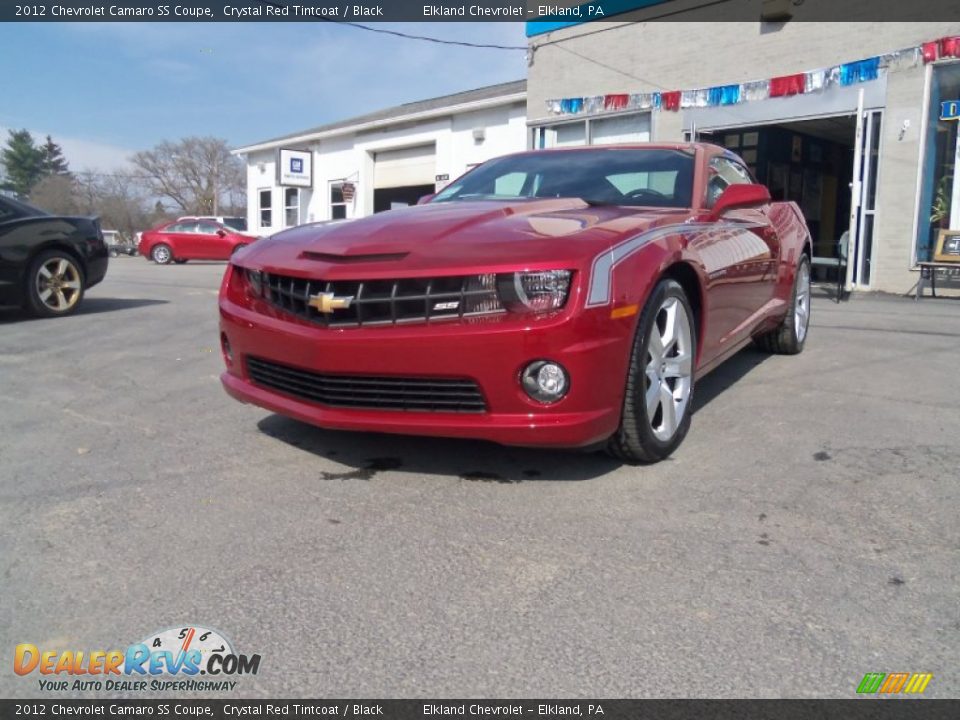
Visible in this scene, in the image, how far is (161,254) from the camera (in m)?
22.0

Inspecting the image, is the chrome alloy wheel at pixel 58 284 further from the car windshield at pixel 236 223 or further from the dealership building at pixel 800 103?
the car windshield at pixel 236 223

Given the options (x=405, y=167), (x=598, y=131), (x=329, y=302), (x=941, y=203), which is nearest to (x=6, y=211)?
(x=329, y=302)

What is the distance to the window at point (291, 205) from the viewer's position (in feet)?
86.7

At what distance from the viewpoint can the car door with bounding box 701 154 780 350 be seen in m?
3.62

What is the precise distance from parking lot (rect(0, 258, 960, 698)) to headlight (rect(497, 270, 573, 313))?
709 mm

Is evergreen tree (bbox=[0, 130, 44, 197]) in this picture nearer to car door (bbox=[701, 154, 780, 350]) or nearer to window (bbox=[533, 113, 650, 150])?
window (bbox=[533, 113, 650, 150])

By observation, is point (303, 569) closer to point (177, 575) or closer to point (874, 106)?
point (177, 575)

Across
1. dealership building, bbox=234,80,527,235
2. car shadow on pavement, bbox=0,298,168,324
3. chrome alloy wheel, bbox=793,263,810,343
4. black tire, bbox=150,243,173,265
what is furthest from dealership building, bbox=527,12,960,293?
black tire, bbox=150,243,173,265

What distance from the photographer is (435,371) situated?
8.87 ft

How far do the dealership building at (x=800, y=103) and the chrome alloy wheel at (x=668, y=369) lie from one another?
912cm

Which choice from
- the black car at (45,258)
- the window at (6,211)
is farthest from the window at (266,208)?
the window at (6,211)

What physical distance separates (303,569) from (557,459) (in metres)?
1.29
